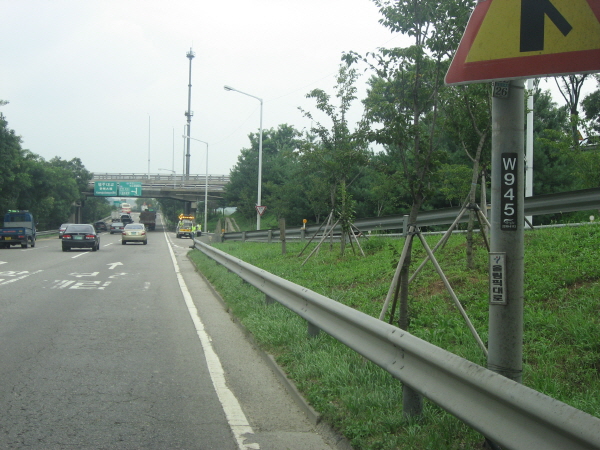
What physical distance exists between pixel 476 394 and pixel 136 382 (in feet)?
12.3

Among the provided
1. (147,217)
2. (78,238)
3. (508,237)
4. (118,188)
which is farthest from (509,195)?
(147,217)

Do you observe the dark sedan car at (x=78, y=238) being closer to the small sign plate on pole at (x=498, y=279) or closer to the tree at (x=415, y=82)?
the tree at (x=415, y=82)

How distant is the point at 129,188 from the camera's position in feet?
259

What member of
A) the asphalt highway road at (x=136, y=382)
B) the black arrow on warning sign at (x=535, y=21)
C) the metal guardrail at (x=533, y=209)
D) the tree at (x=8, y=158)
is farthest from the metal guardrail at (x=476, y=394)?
the tree at (x=8, y=158)

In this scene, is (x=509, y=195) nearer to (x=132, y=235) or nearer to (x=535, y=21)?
(x=535, y=21)

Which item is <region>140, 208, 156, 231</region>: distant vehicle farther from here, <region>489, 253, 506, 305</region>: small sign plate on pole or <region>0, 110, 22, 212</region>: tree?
<region>489, 253, 506, 305</region>: small sign plate on pole

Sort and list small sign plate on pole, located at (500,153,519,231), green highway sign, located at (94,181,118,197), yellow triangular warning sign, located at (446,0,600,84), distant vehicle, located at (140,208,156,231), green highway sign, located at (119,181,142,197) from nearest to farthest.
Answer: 1. yellow triangular warning sign, located at (446,0,600,84)
2. small sign plate on pole, located at (500,153,519,231)
3. green highway sign, located at (119,181,142,197)
4. green highway sign, located at (94,181,118,197)
5. distant vehicle, located at (140,208,156,231)

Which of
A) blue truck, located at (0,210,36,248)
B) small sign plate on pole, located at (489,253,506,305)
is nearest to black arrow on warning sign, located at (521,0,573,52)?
small sign plate on pole, located at (489,253,506,305)

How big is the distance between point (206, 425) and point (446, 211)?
34.8 feet

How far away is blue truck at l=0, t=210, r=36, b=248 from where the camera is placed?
35.6m

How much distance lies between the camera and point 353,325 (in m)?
5.60

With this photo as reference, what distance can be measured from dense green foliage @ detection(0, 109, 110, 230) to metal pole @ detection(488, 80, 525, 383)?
40153 millimetres

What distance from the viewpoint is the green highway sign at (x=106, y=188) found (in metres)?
80.3

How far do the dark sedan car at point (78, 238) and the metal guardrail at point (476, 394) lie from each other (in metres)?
28.6
